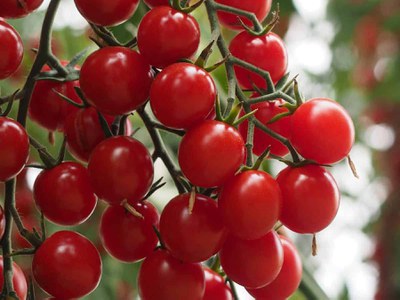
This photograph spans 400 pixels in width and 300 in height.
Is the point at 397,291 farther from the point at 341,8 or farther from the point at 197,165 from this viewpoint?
the point at 197,165

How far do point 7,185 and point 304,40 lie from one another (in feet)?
4.74

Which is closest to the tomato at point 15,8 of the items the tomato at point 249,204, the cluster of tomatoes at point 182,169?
the cluster of tomatoes at point 182,169

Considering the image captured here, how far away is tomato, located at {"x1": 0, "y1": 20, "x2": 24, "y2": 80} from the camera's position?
0.51 m

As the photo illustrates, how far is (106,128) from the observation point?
1.65ft

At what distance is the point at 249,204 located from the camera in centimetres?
44

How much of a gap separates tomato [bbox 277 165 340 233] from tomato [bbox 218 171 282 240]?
0.8 inches

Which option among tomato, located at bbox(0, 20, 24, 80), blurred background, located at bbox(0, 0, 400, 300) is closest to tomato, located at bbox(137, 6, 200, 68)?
tomato, located at bbox(0, 20, 24, 80)

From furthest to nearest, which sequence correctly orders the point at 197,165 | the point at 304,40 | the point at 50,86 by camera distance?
the point at 304,40 < the point at 50,86 < the point at 197,165

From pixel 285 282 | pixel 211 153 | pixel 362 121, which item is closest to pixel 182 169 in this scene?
pixel 211 153

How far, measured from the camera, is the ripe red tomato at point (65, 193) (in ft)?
1.68

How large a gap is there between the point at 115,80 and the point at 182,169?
73 mm

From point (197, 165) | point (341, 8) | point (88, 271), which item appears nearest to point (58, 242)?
point (88, 271)

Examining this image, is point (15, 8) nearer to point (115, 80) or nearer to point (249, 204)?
point (115, 80)

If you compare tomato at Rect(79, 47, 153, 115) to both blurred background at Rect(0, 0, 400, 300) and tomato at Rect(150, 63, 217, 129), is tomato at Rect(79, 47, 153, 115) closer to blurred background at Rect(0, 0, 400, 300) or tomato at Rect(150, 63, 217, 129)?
tomato at Rect(150, 63, 217, 129)
